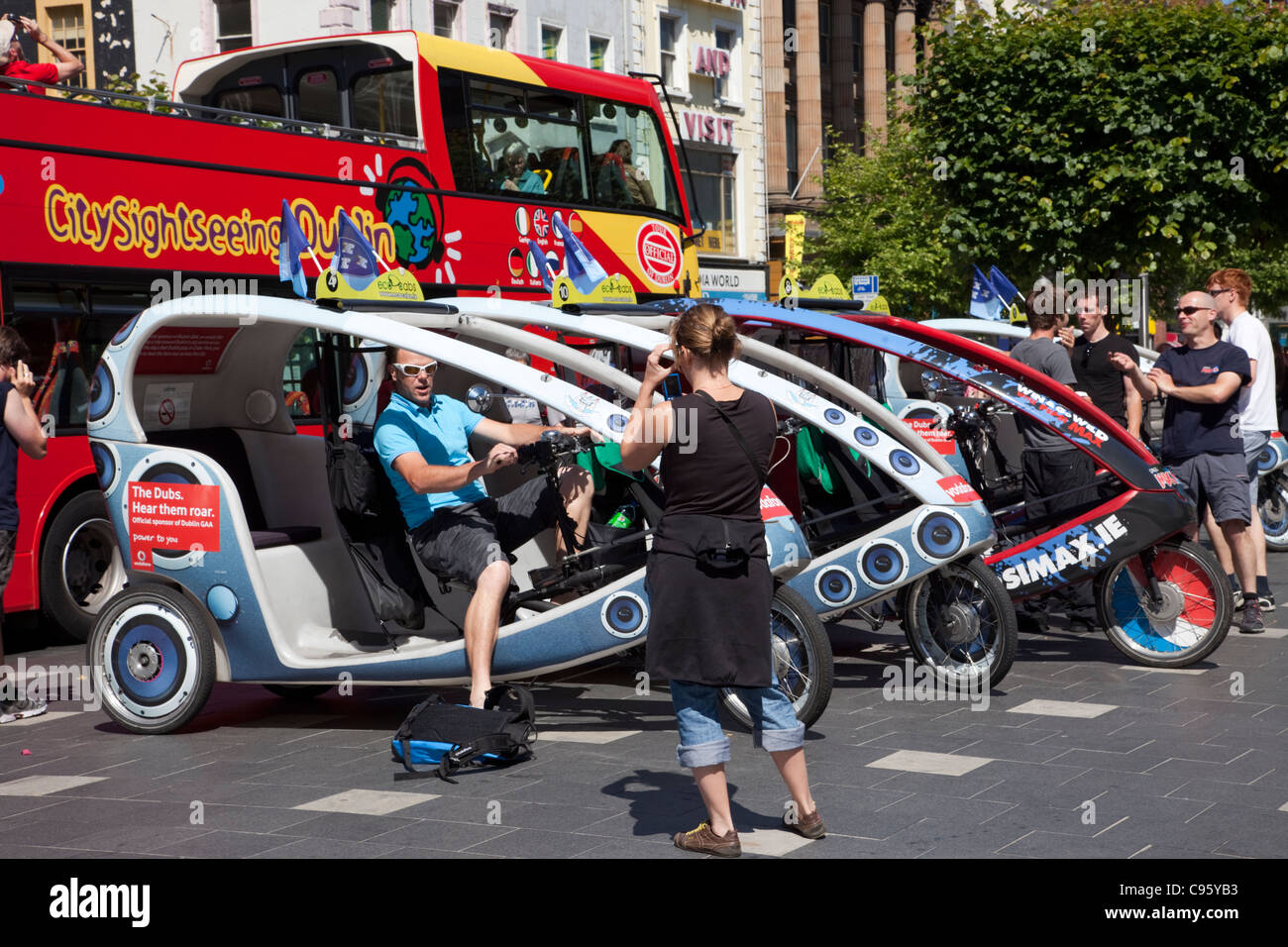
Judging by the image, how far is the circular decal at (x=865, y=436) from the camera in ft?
23.3

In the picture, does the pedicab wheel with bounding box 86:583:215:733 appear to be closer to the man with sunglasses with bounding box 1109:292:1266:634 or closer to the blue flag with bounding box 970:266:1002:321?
the man with sunglasses with bounding box 1109:292:1266:634

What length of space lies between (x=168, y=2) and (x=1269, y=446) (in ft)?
67.0

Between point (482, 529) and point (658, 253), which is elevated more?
point (658, 253)

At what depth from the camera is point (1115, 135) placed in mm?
18047

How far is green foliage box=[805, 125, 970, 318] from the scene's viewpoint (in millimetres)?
39250

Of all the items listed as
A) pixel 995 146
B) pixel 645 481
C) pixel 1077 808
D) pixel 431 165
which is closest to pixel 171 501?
pixel 645 481

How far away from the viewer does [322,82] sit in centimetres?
1431

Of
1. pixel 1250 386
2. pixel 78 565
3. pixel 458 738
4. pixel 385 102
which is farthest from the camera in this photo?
pixel 385 102

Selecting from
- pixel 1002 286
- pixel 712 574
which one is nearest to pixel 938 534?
pixel 712 574

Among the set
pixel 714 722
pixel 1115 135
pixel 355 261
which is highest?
pixel 1115 135

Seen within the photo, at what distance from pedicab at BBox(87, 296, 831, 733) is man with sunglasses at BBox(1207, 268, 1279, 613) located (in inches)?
155

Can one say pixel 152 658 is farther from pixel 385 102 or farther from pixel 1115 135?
pixel 1115 135

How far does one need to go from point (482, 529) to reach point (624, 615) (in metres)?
0.80

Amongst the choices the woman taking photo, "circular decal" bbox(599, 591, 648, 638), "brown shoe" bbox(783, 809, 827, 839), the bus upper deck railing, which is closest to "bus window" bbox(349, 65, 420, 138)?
the bus upper deck railing
